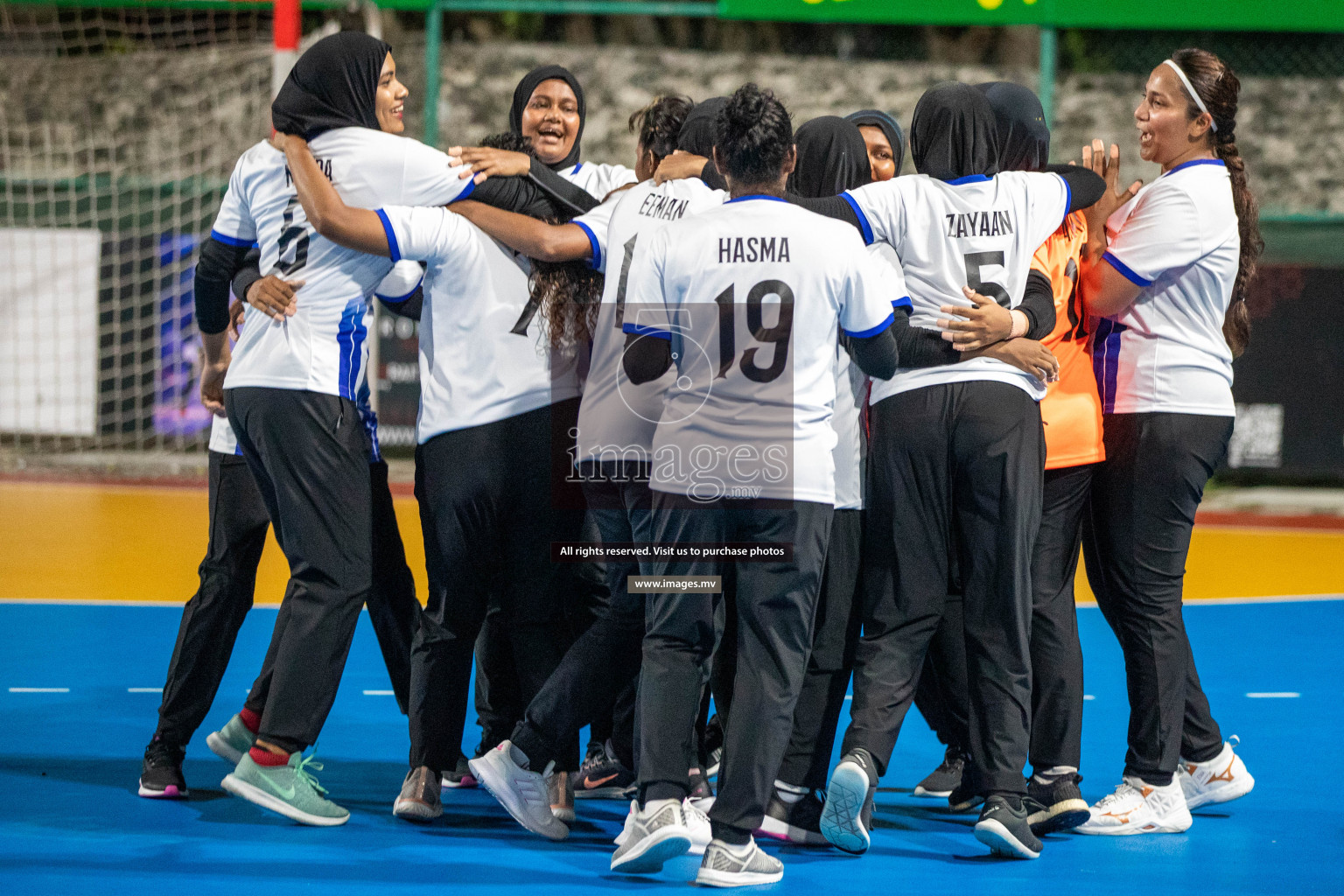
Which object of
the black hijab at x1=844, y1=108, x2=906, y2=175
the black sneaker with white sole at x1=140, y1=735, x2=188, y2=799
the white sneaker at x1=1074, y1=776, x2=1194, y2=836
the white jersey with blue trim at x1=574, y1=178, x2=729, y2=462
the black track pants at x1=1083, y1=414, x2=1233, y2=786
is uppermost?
the black hijab at x1=844, y1=108, x2=906, y2=175

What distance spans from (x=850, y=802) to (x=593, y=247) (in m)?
1.72

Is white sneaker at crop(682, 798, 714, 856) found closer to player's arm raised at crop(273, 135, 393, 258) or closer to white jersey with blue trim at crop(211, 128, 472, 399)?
white jersey with blue trim at crop(211, 128, 472, 399)

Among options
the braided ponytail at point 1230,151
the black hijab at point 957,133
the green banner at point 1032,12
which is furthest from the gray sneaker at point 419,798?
the green banner at point 1032,12

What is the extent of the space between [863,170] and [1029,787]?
188 centimetres

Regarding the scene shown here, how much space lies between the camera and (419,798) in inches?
157

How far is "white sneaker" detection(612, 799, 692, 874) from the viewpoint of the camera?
3422 millimetres

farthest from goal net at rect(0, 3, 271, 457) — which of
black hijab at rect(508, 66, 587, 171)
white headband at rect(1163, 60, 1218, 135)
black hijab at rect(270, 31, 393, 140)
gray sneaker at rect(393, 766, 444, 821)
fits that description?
white headband at rect(1163, 60, 1218, 135)

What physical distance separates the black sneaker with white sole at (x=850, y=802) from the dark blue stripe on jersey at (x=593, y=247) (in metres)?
1.58

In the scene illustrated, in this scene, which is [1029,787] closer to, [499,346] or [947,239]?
[947,239]

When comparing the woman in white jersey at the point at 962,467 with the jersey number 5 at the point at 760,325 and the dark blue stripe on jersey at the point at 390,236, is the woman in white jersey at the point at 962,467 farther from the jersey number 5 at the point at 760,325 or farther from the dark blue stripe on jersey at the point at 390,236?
the dark blue stripe on jersey at the point at 390,236

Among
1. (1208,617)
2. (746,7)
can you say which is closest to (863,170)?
(1208,617)

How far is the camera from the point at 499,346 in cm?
399

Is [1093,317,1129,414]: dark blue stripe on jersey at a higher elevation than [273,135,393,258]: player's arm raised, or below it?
below

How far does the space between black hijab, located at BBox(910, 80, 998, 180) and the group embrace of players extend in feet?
0.04
